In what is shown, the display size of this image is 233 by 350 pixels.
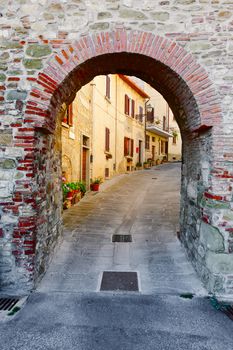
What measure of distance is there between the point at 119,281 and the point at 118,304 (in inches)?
23.7

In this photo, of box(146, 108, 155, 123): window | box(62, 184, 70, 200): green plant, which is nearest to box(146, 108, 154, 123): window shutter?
box(146, 108, 155, 123): window

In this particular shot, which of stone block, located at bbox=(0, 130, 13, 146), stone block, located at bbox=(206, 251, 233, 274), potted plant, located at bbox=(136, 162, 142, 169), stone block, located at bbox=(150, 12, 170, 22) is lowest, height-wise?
stone block, located at bbox=(206, 251, 233, 274)

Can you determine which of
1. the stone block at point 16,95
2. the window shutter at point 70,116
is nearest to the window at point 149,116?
the window shutter at point 70,116

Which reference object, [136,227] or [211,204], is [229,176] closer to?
[211,204]

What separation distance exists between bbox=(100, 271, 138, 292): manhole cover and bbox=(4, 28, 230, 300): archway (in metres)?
1.00

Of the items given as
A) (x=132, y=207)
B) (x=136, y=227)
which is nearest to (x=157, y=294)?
(x=136, y=227)

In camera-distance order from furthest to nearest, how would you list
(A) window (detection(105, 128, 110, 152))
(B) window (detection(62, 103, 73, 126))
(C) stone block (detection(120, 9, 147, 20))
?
(A) window (detection(105, 128, 110, 152))
(B) window (detection(62, 103, 73, 126))
(C) stone block (detection(120, 9, 147, 20))

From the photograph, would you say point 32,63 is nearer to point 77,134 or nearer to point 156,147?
point 77,134

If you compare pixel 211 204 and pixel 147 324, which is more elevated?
pixel 211 204

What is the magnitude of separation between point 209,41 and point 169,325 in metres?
3.74

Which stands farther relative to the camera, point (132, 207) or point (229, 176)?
point (132, 207)

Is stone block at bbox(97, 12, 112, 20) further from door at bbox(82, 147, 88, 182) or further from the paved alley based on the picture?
door at bbox(82, 147, 88, 182)

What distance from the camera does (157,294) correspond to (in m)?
3.70

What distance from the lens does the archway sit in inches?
144
